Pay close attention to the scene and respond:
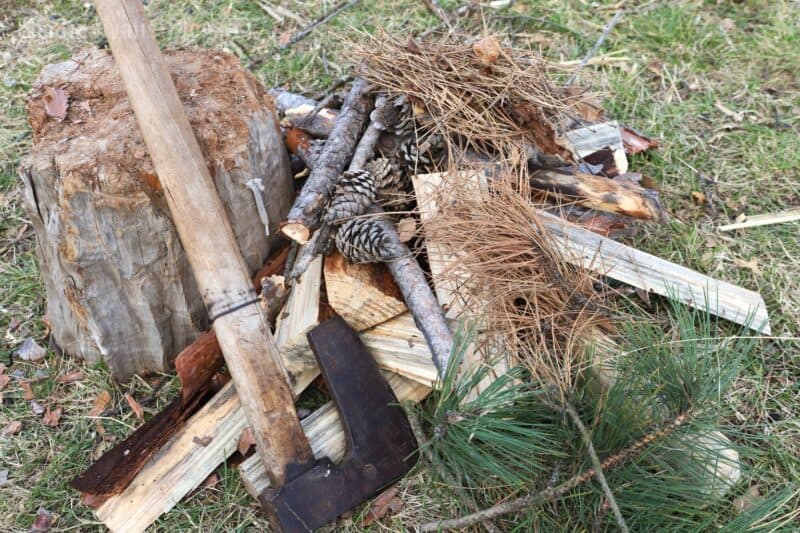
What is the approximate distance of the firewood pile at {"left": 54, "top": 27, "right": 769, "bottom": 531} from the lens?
7.92 feet

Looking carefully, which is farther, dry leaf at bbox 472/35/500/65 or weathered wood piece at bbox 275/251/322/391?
dry leaf at bbox 472/35/500/65

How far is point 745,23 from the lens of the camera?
14.7 ft

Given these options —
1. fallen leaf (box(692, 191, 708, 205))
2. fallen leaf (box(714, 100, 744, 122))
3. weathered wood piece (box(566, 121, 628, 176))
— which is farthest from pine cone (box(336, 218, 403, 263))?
fallen leaf (box(714, 100, 744, 122))

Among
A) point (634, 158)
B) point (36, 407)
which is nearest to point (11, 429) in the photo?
point (36, 407)

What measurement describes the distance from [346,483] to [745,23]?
412 centimetres

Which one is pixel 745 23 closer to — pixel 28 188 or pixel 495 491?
pixel 495 491

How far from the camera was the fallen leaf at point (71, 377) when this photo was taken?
9.50 feet

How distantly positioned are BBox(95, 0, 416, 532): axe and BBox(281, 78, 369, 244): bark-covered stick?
300 millimetres

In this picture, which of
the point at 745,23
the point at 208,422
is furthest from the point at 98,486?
the point at 745,23

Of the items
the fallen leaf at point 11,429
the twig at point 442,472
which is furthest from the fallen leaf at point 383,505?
the fallen leaf at point 11,429

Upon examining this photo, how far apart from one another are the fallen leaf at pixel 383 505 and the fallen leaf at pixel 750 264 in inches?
76.6

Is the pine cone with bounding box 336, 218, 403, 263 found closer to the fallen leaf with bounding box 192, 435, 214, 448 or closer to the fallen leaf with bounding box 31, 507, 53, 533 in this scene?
the fallen leaf with bounding box 192, 435, 214, 448

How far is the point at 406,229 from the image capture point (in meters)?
2.78

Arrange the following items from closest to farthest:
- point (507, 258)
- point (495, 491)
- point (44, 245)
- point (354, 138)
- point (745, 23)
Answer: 1. point (495, 491)
2. point (507, 258)
3. point (44, 245)
4. point (354, 138)
5. point (745, 23)
